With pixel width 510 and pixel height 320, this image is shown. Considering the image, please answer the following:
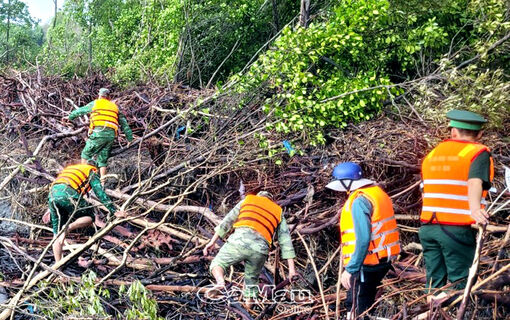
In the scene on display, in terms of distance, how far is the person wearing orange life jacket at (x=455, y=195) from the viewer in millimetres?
3504

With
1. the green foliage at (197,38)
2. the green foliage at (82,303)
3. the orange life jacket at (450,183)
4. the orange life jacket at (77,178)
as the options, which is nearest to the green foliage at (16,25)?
the green foliage at (197,38)

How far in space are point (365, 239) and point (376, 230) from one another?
0.64 ft

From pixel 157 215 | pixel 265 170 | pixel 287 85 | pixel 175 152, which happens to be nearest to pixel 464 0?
pixel 287 85

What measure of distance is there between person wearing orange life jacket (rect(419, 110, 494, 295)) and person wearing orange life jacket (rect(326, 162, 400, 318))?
290mm

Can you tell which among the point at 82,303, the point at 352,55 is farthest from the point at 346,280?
the point at 352,55

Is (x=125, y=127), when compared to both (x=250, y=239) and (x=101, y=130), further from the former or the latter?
(x=250, y=239)

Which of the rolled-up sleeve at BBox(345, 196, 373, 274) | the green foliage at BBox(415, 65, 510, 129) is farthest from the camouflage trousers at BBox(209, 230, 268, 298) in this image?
the green foliage at BBox(415, 65, 510, 129)

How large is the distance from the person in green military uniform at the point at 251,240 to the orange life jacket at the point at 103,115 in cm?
368

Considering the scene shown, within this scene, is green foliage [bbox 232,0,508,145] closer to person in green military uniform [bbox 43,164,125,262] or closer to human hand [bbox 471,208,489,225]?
person in green military uniform [bbox 43,164,125,262]

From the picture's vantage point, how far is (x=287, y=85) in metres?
7.61

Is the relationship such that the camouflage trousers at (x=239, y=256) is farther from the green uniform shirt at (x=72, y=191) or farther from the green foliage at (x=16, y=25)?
the green foliage at (x=16, y=25)

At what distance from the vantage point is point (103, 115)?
7.62 metres

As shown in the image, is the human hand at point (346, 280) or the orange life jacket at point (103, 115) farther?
the orange life jacket at point (103, 115)

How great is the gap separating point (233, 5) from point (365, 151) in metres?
6.14
